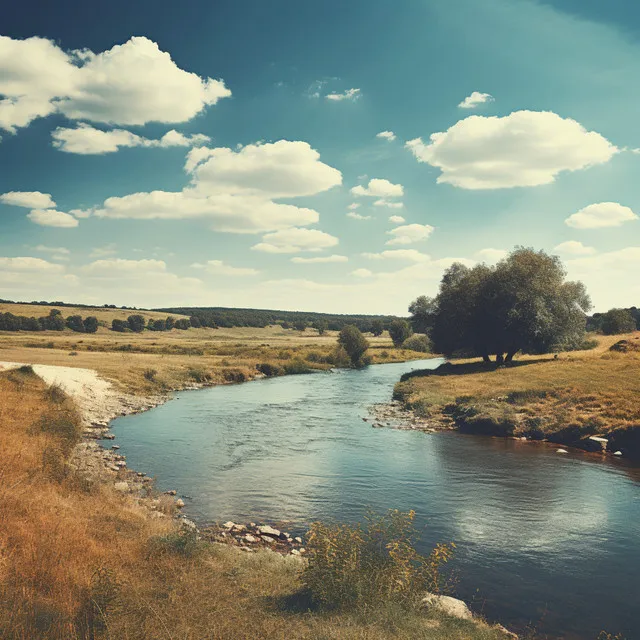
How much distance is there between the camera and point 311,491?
69.3 feet

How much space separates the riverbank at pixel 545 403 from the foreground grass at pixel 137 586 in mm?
23539

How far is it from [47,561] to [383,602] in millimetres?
6844

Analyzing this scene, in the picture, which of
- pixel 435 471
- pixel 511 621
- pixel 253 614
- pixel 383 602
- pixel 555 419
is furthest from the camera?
pixel 555 419

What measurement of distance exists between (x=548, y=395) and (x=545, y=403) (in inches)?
78.8

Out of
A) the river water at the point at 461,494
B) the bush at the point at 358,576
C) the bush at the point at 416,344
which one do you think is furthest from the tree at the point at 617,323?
the bush at the point at 358,576

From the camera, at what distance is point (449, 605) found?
11234 mm

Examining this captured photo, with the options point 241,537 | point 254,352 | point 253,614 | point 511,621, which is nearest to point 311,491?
point 241,537

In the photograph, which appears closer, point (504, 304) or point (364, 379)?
point (504, 304)

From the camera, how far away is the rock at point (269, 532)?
52.5 ft

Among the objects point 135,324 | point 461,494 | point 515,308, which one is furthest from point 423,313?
point 135,324

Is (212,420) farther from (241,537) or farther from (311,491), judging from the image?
(241,537)

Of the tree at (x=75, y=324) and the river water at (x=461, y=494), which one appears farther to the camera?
Answer: the tree at (x=75, y=324)

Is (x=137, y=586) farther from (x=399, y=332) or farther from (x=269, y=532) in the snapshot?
(x=399, y=332)

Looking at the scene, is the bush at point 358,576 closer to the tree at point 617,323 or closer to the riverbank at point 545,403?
the riverbank at point 545,403
